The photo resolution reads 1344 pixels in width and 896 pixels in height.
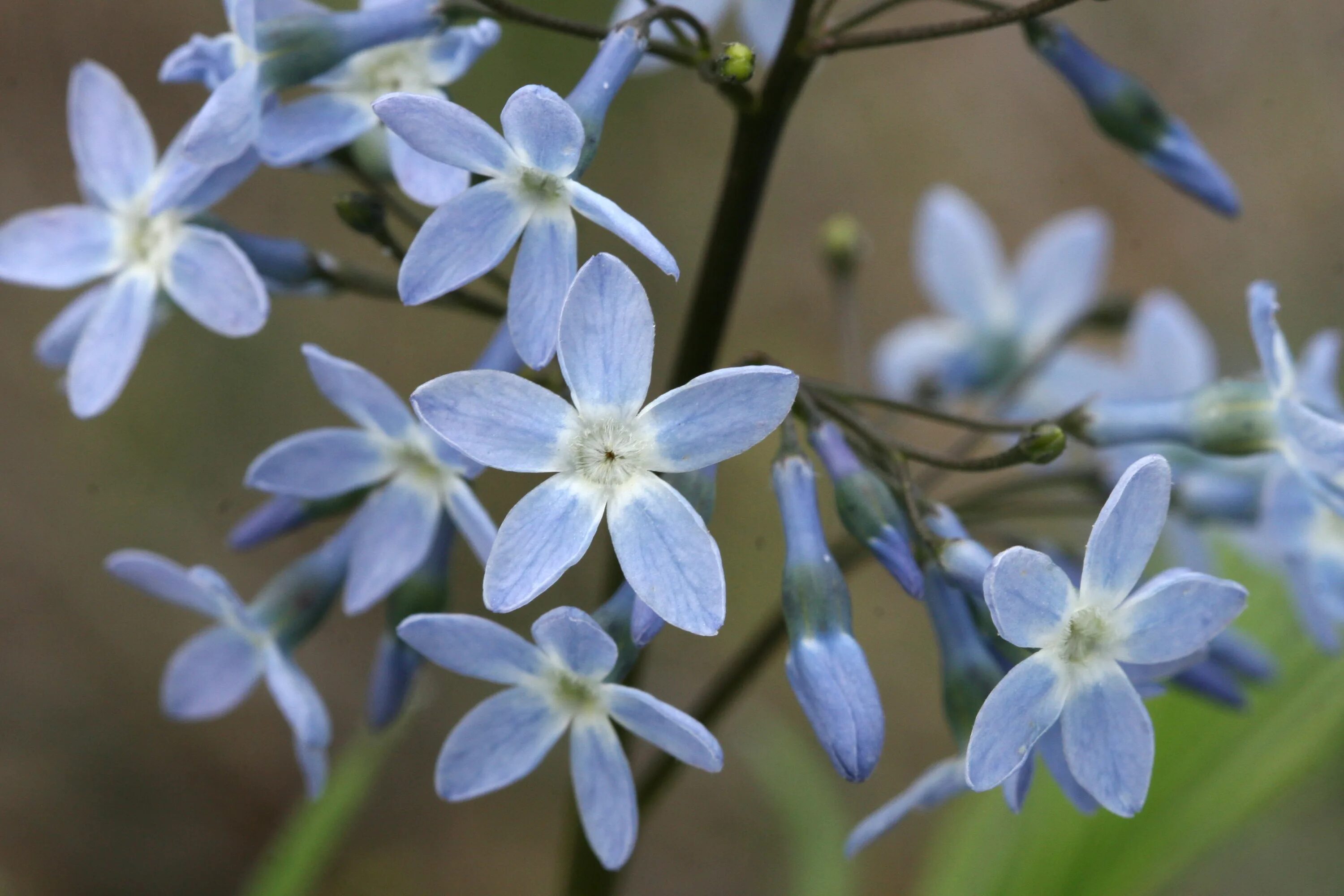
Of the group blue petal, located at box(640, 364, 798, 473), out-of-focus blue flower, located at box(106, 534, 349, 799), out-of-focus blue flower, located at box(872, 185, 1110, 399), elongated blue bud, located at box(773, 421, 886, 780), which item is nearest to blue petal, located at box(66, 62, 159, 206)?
out-of-focus blue flower, located at box(106, 534, 349, 799)

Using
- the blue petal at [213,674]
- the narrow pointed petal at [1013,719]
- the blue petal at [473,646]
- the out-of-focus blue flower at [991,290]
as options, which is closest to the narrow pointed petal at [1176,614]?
the narrow pointed petal at [1013,719]

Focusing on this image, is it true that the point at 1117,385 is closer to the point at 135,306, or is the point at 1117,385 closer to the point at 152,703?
the point at 135,306

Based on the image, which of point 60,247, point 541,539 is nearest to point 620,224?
point 541,539

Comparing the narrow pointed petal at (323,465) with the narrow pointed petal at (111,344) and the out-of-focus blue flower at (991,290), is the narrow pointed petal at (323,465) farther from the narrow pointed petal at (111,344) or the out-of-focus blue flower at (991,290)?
the out-of-focus blue flower at (991,290)

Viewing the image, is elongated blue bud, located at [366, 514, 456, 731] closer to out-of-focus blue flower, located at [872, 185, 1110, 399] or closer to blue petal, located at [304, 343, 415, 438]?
blue petal, located at [304, 343, 415, 438]

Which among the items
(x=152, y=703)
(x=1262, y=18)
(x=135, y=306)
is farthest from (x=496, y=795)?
(x=1262, y=18)

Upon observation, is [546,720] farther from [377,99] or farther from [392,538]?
[377,99]
